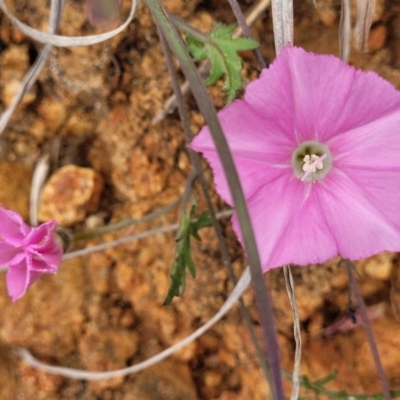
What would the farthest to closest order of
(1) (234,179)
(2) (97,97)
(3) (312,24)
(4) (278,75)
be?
(2) (97,97), (3) (312,24), (4) (278,75), (1) (234,179)

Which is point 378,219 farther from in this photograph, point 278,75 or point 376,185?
point 278,75

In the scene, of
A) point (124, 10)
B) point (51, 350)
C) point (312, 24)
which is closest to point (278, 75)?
point (312, 24)

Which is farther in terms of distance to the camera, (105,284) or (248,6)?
(105,284)

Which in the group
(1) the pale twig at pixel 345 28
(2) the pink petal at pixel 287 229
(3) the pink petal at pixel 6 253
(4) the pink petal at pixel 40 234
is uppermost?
(1) the pale twig at pixel 345 28

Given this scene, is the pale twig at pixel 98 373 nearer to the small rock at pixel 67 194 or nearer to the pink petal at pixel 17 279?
the small rock at pixel 67 194

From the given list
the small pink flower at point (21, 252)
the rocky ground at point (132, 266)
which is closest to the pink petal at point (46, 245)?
the small pink flower at point (21, 252)

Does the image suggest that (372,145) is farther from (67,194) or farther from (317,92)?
(67,194)

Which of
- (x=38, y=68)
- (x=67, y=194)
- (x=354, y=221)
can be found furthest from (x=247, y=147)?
(x=67, y=194)
